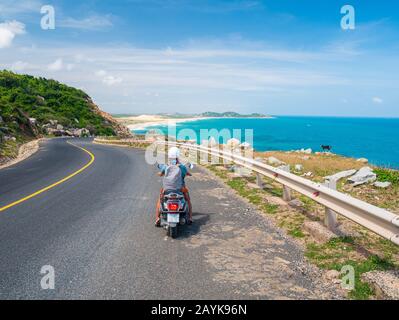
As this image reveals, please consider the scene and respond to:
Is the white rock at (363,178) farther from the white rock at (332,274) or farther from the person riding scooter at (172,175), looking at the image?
the white rock at (332,274)

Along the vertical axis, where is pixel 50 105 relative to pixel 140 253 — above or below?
above

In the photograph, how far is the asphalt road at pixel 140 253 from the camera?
15.4 feet

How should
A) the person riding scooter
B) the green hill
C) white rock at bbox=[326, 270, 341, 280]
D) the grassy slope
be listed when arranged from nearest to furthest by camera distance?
white rock at bbox=[326, 270, 341, 280], the person riding scooter, the green hill, the grassy slope

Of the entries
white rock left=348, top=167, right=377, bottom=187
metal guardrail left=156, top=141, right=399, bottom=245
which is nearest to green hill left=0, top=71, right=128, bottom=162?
white rock left=348, top=167, right=377, bottom=187

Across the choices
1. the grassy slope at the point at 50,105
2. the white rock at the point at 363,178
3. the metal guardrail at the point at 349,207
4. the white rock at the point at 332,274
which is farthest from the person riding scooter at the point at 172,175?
the grassy slope at the point at 50,105

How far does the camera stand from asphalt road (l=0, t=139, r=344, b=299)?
4699mm

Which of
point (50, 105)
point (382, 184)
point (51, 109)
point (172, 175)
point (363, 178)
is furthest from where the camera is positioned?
point (50, 105)

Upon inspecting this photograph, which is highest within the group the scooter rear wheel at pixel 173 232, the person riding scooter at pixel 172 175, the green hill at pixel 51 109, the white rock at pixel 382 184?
the green hill at pixel 51 109

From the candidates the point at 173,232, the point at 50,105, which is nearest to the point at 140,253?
the point at 173,232

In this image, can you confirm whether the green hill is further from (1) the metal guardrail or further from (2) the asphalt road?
(1) the metal guardrail

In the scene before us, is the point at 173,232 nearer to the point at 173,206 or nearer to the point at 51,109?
the point at 173,206

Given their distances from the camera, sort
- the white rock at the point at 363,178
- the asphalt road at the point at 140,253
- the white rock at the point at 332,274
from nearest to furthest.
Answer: the asphalt road at the point at 140,253 → the white rock at the point at 332,274 → the white rock at the point at 363,178

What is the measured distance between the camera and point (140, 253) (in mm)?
6066
